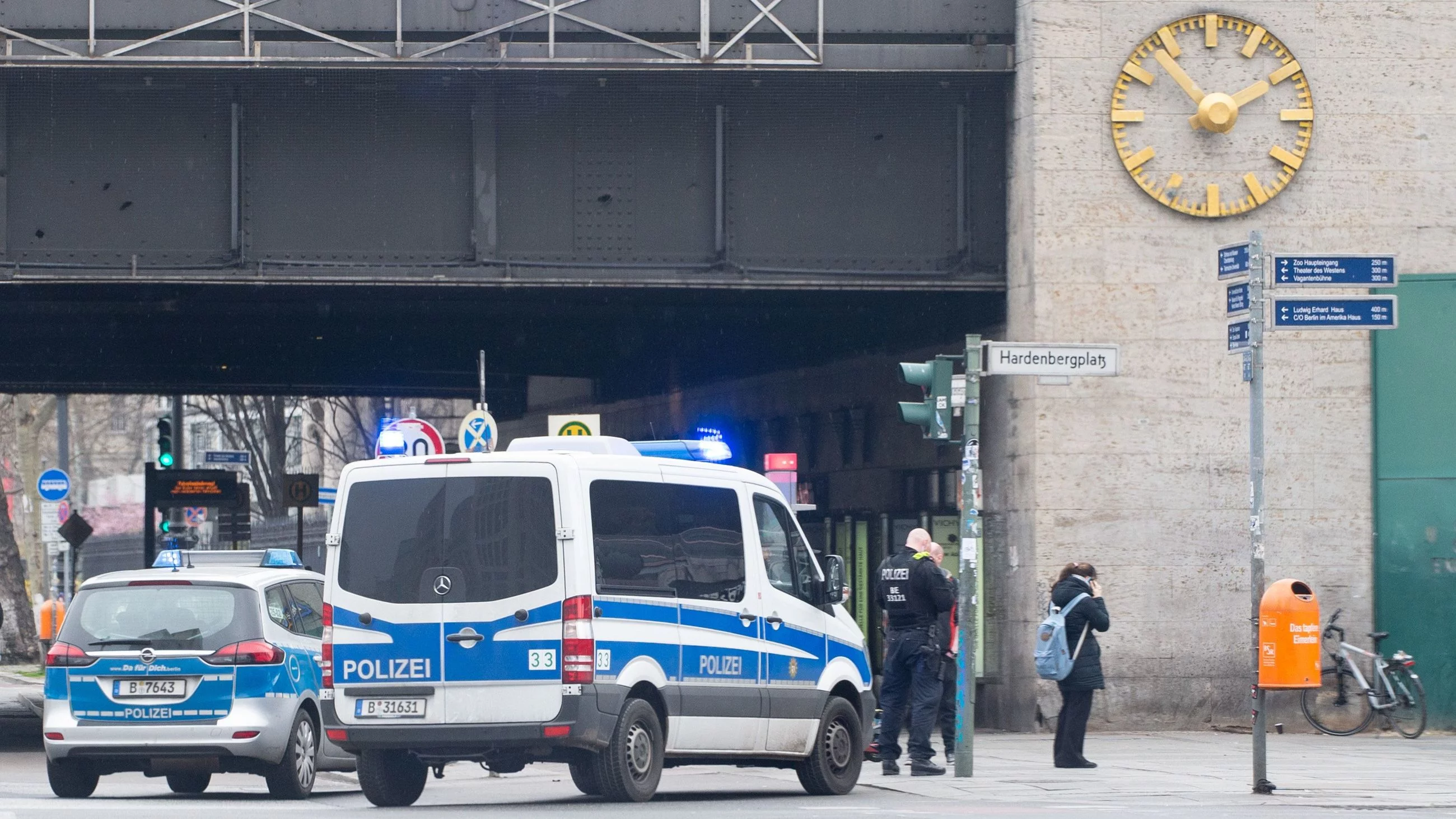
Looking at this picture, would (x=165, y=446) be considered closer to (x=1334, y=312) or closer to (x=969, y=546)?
(x=969, y=546)

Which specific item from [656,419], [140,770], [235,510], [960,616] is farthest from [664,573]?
[235,510]

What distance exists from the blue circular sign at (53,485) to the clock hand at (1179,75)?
2250 cm

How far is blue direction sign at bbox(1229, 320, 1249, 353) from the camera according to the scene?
1427cm

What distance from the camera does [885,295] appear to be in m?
21.2

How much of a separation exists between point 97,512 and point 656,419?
3119 inches

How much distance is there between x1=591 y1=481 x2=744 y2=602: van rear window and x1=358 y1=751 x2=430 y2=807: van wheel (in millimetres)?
1749

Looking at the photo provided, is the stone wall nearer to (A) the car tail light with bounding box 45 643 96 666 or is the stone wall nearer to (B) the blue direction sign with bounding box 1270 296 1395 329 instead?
(B) the blue direction sign with bounding box 1270 296 1395 329

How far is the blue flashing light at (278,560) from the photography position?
52.9 ft

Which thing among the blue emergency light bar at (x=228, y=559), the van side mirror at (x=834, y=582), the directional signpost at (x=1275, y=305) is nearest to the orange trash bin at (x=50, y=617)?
the blue emergency light bar at (x=228, y=559)

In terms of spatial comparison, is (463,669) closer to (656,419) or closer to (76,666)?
(76,666)

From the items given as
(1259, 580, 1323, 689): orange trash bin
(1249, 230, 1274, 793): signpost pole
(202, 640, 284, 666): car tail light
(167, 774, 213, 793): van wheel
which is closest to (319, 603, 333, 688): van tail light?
(202, 640, 284, 666): car tail light

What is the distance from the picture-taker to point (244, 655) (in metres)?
14.6

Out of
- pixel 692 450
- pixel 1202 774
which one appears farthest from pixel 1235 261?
pixel 692 450

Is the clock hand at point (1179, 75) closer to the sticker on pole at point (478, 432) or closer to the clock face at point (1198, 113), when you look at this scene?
the clock face at point (1198, 113)
